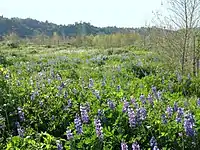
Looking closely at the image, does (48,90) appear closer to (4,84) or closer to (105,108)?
(4,84)

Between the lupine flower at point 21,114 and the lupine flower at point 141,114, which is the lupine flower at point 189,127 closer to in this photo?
the lupine flower at point 141,114

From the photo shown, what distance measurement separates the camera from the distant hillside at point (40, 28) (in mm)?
127750

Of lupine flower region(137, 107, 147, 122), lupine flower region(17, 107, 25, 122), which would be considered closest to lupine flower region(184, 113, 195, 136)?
lupine flower region(137, 107, 147, 122)

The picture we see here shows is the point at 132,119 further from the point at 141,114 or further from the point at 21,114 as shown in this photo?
the point at 21,114

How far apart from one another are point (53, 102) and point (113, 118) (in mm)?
1267

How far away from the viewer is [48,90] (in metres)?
5.95

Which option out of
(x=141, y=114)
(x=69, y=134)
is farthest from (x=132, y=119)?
(x=69, y=134)

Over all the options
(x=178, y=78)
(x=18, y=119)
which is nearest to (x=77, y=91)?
(x=18, y=119)

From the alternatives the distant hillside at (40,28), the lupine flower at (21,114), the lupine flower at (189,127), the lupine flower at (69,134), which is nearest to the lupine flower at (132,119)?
the lupine flower at (189,127)

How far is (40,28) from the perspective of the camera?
151875 millimetres

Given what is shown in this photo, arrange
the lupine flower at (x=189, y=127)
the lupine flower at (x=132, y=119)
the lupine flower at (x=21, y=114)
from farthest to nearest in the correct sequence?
the lupine flower at (x=21, y=114) < the lupine flower at (x=132, y=119) < the lupine flower at (x=189, y=127)

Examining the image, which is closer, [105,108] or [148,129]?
[148,129]

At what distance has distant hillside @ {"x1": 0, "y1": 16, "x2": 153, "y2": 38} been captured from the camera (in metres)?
128

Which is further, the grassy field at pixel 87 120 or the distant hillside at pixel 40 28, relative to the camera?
the distant hillside at pixel 40 28
